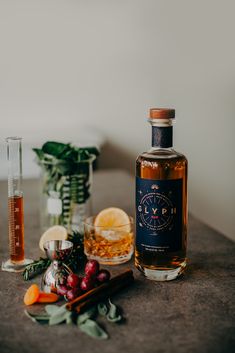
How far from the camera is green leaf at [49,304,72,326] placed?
89 centimetres

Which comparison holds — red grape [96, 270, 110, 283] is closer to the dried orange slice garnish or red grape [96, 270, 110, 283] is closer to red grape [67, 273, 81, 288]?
red grape [67, 273, 81, 288]

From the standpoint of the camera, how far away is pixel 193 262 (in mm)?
1197

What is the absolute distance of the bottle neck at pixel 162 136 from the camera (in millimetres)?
1027

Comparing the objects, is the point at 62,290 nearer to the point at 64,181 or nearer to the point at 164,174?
the point at 164,174

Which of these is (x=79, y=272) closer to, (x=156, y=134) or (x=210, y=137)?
(x=156, y=134)

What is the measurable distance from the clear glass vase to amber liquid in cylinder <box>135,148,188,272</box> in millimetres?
339

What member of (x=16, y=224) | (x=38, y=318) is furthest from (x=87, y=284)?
(x=16, y=224)

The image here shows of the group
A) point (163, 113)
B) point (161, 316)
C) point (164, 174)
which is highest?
point (163, 113)

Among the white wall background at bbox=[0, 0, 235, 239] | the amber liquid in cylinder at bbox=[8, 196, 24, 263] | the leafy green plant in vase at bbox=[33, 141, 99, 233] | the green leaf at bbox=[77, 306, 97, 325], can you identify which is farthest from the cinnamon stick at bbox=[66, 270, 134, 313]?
the white wall background at bbox=[0, 0, 235, 239]

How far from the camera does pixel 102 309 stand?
94cm

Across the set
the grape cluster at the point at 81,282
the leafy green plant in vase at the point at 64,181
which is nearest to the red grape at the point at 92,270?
the grape cluster at the point at 81,282

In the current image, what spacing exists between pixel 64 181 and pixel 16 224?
250 millimetres

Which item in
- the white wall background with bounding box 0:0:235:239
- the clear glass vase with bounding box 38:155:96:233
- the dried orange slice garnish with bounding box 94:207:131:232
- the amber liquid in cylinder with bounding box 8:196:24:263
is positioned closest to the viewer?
the amber liquid in cylinder with bounding box 8:196:24:263

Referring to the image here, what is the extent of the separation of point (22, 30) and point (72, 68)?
0.24 m
